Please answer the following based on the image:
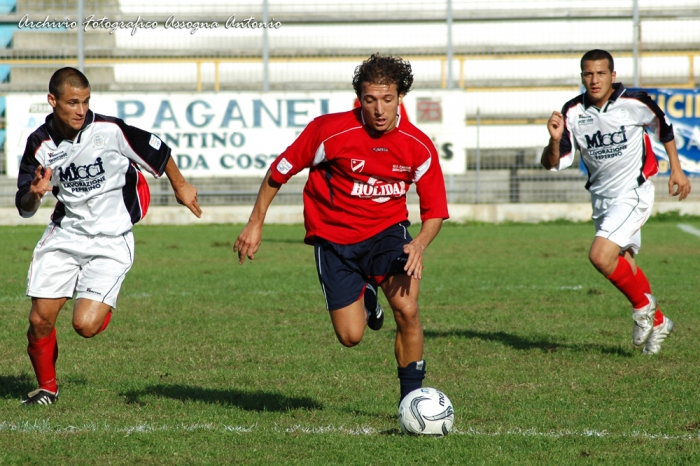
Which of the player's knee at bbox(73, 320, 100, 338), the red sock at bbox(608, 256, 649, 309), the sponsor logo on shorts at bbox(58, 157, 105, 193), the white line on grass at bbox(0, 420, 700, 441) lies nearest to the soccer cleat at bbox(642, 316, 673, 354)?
the red sock at bbox(608, 256, 649, 309)

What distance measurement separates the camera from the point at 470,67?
2069cm

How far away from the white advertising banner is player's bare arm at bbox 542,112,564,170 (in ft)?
35.7

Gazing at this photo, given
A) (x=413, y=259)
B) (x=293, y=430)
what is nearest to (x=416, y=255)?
(x=413, y=259)

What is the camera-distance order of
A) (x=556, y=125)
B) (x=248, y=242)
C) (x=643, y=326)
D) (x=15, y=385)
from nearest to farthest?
(x=248, y=242) < (x=15, y=385) < (x=556, y=125) < (x=643, y=326)

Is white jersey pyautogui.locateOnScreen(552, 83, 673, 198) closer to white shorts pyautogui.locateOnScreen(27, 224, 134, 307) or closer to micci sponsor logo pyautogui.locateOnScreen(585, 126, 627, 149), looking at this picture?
Answer: micci sponsor logo pyautogui.locateOnScreen(585, 126, 627, 149)

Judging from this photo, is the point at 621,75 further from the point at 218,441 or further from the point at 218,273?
the point at 218,441

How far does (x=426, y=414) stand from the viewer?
173 inches

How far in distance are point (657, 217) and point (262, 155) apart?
7822 millimetres

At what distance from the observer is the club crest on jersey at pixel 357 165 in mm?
4840

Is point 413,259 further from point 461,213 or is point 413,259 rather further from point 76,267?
point 461,213

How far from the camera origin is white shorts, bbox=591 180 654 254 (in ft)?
22.3

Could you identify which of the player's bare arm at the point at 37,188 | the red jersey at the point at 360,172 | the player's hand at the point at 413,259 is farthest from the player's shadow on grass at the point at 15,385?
the player's hand at the point at 413,259

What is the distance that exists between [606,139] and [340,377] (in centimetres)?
275

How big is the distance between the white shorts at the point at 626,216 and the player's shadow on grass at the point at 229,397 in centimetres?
279
